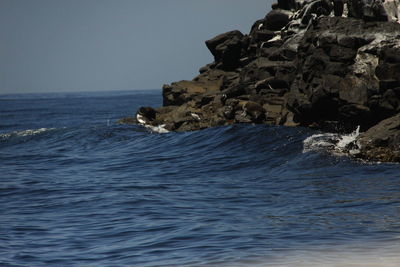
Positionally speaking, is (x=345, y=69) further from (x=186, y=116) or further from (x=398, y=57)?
(x=186, y=116)

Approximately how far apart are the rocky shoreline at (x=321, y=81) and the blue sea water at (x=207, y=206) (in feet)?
4.75

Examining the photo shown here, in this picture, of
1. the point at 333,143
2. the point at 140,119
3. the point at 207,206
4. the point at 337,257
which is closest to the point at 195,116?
the point at 140,119

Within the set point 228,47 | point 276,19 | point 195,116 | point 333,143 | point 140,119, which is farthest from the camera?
point 228,47

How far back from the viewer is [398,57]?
23594 millimetres

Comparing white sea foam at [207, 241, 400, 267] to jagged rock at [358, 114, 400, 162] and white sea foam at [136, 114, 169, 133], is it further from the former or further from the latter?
white sea foam at [136, 114, 169, 133]

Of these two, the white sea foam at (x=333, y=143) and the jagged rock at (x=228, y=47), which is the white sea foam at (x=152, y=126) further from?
the white sea foam at (x=333, y=143)

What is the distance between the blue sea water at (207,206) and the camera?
1166 cm

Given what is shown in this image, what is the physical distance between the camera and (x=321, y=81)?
1074 inches

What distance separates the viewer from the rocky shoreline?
23.8 meters

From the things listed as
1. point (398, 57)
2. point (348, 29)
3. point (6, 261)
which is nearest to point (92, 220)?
point (6, 261)

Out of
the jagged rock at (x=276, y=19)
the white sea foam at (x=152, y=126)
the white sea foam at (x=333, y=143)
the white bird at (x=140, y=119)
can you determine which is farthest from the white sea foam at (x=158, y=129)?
the white sea foam at (x=333, y=143)

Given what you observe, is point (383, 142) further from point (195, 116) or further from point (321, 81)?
point (195, 116)

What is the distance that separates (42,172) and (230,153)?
8373 millimetres

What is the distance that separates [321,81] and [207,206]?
12754 mm
